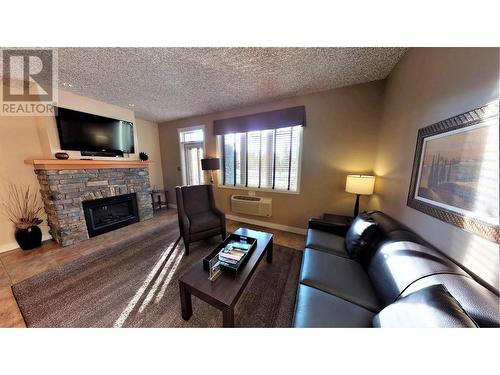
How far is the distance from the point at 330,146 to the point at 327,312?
2.30 m

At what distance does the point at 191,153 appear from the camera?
4145mm

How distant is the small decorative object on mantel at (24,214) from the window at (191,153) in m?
2.50

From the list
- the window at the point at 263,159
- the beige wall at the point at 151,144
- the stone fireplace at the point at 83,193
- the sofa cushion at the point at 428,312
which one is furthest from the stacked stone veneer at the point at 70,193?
the sofa cushion at the point at 428,312

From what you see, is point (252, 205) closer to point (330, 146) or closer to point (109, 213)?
point (330, 146)

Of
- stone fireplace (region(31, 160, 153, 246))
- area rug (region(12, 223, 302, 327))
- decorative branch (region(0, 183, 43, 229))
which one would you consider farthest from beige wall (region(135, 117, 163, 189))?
area rug (region(12, 223, 302, 327))

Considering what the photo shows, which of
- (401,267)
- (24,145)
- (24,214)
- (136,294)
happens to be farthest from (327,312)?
(24,145)

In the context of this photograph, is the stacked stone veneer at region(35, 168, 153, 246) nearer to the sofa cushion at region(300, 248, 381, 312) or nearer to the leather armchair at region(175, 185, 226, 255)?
the leather armchair at region(175, 185, 226, 255)

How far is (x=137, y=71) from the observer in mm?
1926

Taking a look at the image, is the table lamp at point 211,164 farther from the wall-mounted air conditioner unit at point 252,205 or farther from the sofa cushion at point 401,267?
the sofa cushion at point 401,267

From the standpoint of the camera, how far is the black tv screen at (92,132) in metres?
2.49

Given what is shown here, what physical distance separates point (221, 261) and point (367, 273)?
50.1 inches
